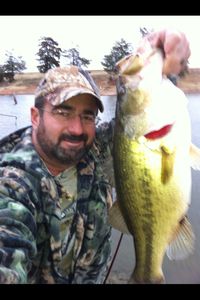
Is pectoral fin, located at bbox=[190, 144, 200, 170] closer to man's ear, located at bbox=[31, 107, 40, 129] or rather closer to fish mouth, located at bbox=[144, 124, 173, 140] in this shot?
fish mouth, located at bbox=[144, 124, 173, 140]

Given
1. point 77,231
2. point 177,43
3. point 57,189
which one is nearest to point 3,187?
point 57,189

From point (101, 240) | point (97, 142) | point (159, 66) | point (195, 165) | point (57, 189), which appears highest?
point (159, 66)

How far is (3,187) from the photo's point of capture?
73.5 inches

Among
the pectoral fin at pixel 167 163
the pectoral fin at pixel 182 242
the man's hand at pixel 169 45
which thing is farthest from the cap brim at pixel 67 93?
the pectoral fin at pixel 182 242

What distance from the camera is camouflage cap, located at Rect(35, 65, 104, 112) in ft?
7.04

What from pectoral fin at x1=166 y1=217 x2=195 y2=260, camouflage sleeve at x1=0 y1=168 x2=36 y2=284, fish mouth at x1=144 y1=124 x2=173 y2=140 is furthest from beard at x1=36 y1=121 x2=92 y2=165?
pectoral fin at x1=166 y1=217 x2=195 y2=260

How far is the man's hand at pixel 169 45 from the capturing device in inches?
64.5

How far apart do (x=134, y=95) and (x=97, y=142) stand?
74 cm

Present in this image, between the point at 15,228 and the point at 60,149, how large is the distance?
1.70 ft

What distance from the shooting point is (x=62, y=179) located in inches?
87.8

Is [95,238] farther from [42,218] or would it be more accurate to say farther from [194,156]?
[194,156]

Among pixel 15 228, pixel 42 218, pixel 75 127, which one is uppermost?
pixel 75 127

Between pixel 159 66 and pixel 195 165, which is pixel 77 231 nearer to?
pixel 195 165

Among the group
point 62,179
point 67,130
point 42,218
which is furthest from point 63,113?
point 42,218
